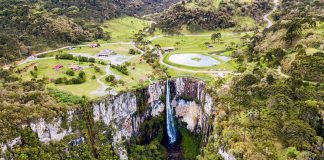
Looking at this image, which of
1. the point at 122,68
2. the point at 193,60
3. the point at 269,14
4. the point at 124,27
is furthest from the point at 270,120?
the point at 124,27

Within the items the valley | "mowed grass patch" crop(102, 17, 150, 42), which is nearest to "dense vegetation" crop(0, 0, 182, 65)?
the valley

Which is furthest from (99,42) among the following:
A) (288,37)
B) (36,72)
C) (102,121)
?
(288,37)

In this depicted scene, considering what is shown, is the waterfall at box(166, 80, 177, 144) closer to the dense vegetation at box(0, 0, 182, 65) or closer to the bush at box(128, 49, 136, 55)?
the bush at box(128, 49, 136, 55)

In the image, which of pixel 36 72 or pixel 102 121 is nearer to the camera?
pixel 102 121

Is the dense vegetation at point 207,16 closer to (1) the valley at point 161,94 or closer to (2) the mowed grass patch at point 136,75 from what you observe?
(1) the valley at point 161,94

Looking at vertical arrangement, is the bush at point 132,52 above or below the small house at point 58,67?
above

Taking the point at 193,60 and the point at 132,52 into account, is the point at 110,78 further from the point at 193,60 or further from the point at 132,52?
the point at 193,60

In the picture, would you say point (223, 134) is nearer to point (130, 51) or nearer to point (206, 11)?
point (130, 51)

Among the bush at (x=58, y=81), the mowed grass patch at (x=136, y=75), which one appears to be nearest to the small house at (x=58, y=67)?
the bush at (x=58, y=81)
